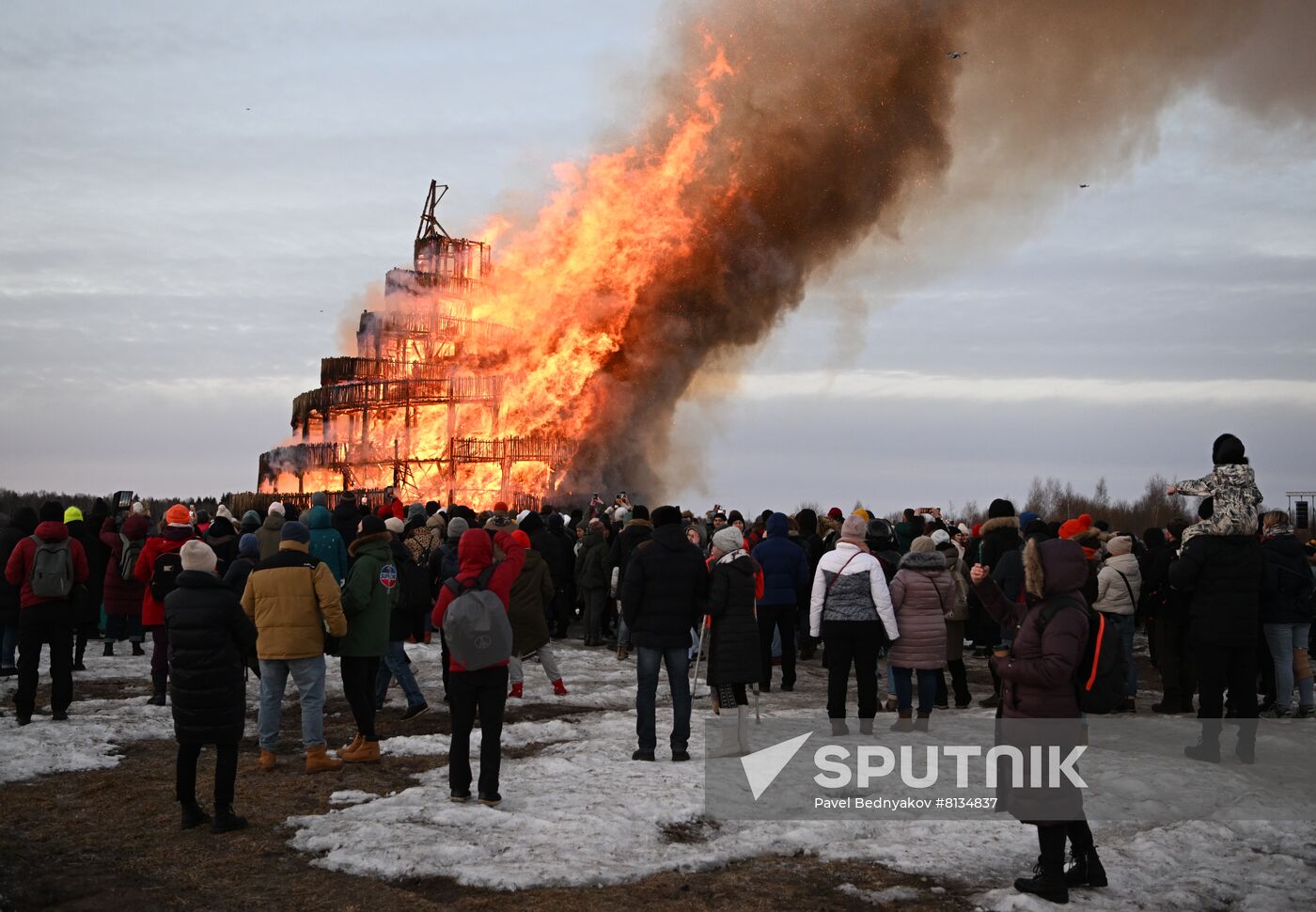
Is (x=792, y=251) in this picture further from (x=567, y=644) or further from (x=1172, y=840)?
(x=1172, y=840)

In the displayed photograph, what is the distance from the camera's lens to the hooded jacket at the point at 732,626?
38.1 ft

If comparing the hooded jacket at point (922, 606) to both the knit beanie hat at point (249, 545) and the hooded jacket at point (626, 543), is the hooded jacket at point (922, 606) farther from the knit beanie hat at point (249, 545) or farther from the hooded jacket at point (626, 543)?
the knit beanie hat at point (249, 545)

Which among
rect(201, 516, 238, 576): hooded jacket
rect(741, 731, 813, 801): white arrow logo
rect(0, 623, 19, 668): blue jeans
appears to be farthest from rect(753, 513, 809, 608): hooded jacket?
rect(0, 623, 19, 668): blue jeans

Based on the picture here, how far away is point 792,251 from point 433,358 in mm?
17597

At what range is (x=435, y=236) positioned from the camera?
5659 cm

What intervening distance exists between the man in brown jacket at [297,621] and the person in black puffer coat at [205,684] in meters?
1.43

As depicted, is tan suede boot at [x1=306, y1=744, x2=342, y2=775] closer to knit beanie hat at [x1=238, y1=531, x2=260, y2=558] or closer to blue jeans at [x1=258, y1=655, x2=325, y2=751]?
blue jeans at [x1=258, y1=655, x2=325, y2=751]

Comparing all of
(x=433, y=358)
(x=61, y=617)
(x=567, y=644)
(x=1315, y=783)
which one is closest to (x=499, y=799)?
(x=61, y=617)

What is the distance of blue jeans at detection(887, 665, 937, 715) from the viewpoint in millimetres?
12266

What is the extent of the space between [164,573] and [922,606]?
8.45 m

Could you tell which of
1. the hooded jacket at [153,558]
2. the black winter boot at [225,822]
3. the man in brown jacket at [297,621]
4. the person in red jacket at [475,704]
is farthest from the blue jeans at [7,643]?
the person in red jacket at [475,704]

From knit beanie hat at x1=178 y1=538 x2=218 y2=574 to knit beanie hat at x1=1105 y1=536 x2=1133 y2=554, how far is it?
1003 cm

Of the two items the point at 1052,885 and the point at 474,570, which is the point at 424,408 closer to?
Result: the point at 474,570

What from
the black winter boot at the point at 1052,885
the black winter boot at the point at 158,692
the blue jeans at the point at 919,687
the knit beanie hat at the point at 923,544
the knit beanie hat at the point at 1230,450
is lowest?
the black winter boot at the point at 1052,885
